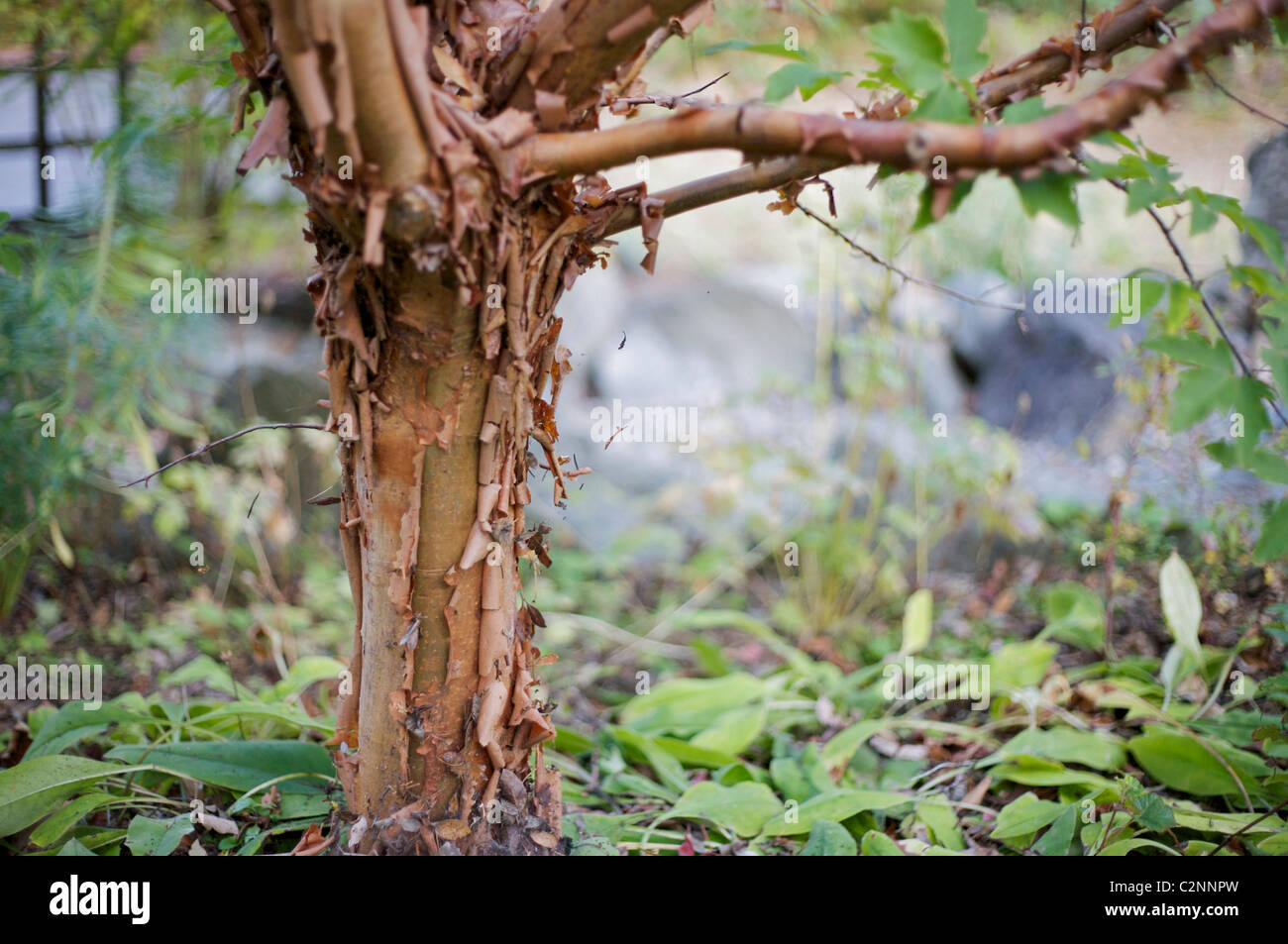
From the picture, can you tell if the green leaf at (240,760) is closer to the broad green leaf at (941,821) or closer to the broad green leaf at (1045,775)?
the broad green leaf at (941,821)

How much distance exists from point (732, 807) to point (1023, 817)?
0.49m

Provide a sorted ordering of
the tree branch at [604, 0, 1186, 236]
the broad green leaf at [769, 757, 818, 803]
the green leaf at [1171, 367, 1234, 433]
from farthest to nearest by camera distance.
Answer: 1. the broad green leaf at [769, 757, 818, 803]
2. the tree branch at [604, 0, 1186, 236]
3. the green leaf at [1171, 367, 1234, 433]

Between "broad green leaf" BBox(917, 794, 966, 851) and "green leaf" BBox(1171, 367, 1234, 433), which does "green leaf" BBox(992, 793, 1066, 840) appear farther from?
"green leaf" BBox(1171, 367, 1234, 433)

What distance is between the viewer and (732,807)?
142cm

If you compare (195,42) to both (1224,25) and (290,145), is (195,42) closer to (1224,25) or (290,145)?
(290,145)

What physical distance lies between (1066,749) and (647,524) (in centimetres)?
189

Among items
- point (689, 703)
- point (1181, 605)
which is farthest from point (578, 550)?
point (1181, 605)

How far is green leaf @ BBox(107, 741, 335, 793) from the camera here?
1.36m

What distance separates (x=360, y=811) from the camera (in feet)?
3.79

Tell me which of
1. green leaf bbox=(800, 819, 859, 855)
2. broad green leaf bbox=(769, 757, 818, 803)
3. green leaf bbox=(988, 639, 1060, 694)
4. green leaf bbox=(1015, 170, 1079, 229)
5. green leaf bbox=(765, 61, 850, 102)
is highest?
green leaf bbox=(765, 61, 850, 102)

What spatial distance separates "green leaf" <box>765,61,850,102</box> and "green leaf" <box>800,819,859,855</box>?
1057 millimetres

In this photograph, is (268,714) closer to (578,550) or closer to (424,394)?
(424,394)

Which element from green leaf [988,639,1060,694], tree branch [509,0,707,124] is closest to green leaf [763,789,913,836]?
green leaf [988,639,1060,694]

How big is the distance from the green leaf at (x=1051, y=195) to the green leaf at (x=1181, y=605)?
4.58 feet
